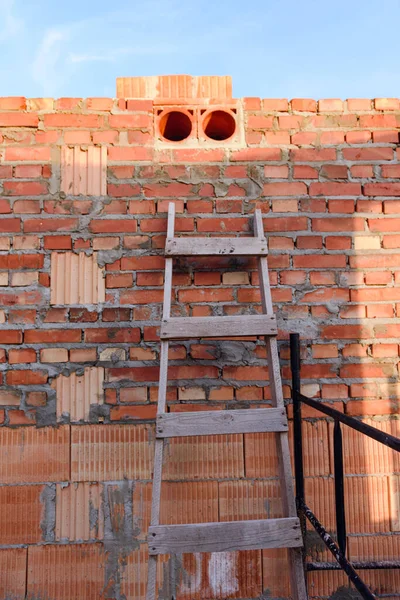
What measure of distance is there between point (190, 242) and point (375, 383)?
3.68 feet

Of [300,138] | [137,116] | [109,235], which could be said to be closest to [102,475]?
[109,235]

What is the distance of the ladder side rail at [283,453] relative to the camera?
5.53 feet

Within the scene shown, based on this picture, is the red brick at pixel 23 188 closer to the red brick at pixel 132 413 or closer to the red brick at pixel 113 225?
the red brick at pixel 113 225

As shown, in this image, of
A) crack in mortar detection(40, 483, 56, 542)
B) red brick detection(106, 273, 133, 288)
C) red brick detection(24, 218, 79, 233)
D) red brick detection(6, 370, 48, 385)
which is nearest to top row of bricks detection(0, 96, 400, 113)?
red brick detection(24, 218, 79, 233)

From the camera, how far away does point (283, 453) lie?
1816 millimetres

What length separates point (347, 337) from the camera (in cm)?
222

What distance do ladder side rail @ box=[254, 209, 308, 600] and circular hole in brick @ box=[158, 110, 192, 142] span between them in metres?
0.71

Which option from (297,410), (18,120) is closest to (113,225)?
(18,120)

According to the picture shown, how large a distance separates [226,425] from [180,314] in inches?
23.9

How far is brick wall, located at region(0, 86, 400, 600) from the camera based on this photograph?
6.80 ft

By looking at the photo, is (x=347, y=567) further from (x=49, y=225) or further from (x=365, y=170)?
(x=49, y=225)

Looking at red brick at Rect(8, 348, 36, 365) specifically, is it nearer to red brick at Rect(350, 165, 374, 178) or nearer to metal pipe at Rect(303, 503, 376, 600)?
metal pipe at Rect(303, 503, 376, 600)

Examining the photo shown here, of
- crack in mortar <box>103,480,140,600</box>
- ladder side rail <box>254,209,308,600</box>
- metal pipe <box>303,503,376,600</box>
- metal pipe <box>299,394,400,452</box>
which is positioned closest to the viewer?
metal pipe <box>299,394,400,452</box>

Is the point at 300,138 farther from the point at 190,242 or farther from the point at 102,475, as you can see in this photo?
the point at 102,475
